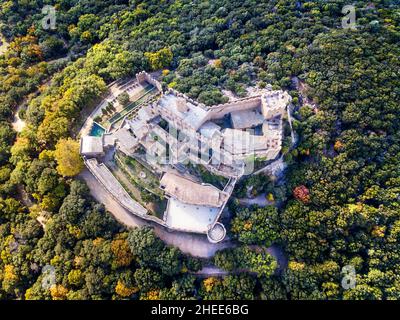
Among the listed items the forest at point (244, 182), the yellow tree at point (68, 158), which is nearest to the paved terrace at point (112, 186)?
the yellow tree at point (68, 158)

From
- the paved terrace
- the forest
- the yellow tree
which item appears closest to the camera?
the forest

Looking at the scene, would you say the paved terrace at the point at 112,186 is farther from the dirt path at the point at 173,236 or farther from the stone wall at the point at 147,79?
the stone wall at the point at 147,79

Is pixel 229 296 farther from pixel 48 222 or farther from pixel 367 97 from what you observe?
pixel 367 97

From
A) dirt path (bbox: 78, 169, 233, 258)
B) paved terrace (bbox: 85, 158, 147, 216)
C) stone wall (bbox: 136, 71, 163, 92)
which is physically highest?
stone wall (bbox: 136, 71, 163, 92)

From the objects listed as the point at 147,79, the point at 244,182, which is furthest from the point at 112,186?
the point at 147,79

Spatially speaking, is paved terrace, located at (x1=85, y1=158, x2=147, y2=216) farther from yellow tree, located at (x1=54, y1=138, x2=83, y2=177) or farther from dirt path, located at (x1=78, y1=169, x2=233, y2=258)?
dirt path, located at (x1=78, y1=169, x2=233, y2=258)


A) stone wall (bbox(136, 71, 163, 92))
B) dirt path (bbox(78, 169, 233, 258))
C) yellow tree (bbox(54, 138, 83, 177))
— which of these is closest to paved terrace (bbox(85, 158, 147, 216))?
yellow tree (bbox(54, 138, 83, 177))

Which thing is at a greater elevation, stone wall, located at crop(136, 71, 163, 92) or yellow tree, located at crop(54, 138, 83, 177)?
stone wall, located at crop(136, 71, 163, 92)

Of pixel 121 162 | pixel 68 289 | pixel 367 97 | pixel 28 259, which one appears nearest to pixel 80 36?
pixel 121 162
